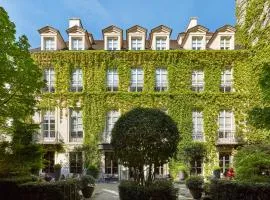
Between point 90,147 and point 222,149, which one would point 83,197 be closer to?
point 90,147

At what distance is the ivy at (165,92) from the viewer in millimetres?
36438

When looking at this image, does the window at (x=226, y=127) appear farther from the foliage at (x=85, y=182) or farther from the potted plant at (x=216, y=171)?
the foliage at (x=85, y=182)

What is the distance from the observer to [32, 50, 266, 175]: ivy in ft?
120

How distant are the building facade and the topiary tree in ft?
58.4

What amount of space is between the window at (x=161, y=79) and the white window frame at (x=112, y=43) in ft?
12.9

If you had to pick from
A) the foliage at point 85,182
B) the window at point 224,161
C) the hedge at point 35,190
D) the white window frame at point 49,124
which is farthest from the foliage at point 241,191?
the white window frame at point 49,124

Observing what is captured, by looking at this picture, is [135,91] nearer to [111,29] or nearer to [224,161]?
[111,29]

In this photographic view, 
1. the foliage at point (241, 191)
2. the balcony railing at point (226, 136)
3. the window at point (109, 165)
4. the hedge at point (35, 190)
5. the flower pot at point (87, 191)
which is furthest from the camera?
the balcony railing at point (226, 136)

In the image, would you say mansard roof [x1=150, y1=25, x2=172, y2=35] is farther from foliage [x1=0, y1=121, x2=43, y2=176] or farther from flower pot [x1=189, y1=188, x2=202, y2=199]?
foliage [x1=0, y1=121, x2=43, y2=176]

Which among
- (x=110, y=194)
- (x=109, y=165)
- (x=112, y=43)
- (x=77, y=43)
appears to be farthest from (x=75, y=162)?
(x=110, y=194)

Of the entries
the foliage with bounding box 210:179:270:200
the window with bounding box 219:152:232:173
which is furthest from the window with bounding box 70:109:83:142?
the foliage with bounding box 210:179:270:200

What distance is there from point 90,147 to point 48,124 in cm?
397

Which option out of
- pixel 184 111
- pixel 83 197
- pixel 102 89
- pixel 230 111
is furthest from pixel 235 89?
pixel 83 197

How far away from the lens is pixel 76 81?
37469mm
